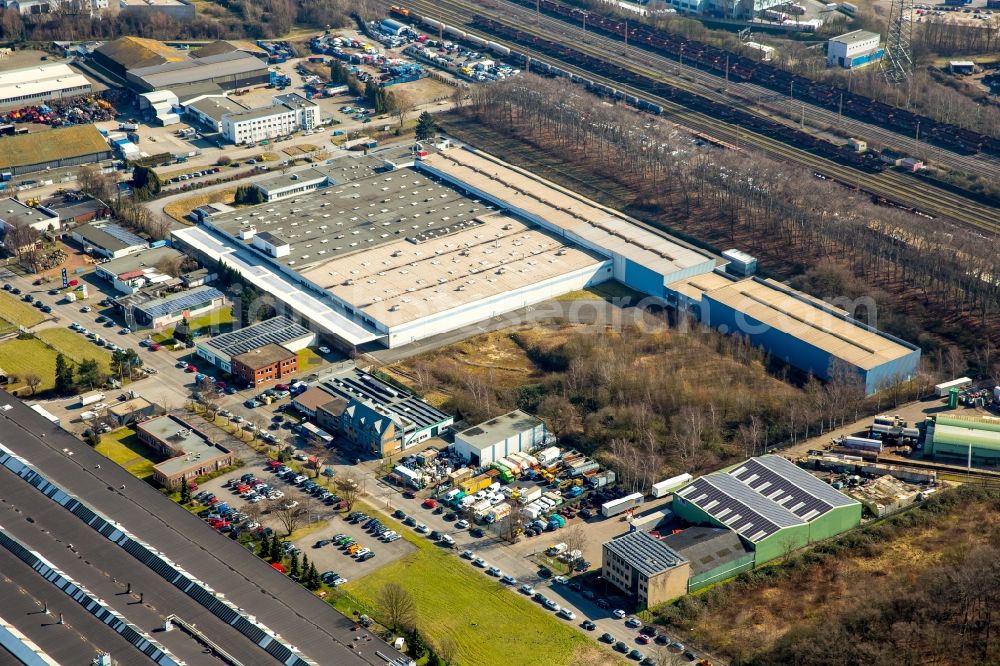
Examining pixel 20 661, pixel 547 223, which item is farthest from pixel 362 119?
pixel 20 661

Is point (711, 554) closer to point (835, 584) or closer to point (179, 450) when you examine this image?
point (835, 584)

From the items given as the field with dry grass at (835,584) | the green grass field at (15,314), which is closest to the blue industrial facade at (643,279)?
the field with dry grass at (835,584)

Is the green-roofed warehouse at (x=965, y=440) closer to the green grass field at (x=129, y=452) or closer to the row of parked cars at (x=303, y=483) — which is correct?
the row of parked cars at (x=303, y=483)

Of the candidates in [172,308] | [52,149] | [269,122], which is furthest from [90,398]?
[269,122]

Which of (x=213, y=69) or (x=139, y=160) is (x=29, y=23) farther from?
(x=139, y=160)

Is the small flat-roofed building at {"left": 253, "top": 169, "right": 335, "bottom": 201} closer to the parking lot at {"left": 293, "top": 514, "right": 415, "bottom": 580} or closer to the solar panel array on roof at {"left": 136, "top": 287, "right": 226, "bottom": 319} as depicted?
the solar panel array on roof at {"left": 136, "top": 287, "right": 226, "bottom": 319}

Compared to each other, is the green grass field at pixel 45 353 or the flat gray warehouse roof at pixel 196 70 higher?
the flat gray warehouse roof at pixel 196 70

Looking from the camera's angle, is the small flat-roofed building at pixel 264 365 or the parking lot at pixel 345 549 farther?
the small flat-roofed building at pixel 264 365
